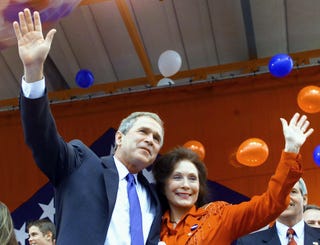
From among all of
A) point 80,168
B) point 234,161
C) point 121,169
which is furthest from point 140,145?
point 234,161

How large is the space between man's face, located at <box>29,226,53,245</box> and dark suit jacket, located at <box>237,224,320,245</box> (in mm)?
1471

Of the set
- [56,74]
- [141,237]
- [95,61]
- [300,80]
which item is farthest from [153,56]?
[141,237]

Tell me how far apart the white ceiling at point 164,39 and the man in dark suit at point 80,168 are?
3.42m

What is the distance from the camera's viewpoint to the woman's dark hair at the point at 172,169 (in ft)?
7.68

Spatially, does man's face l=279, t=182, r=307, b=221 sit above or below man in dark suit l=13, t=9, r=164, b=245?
above

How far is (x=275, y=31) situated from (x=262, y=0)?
18.5 inches

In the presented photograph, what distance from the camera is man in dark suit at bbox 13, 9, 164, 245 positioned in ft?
6.06

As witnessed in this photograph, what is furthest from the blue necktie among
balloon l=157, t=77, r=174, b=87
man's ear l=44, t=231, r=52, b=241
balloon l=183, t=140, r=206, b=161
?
balloon l=157, t=77, r=174, b=87

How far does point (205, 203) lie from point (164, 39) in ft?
12.7

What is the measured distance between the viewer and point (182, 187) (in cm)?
228

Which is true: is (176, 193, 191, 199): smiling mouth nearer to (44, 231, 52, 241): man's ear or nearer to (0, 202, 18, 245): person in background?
(0, 202, 18, 245): person in background

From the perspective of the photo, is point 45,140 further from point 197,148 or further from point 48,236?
point 197,148

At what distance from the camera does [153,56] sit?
6.32 metres

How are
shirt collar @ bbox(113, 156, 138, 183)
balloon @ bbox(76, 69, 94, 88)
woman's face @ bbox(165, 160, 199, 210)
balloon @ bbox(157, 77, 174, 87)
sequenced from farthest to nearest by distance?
balloon @ bbox(157, 77, 174, 87)
balloon @ bbox(76, 69, 94, 88)
woman's face @ bbox(165, 160, 199, 210)
shirt collar @ bbox(113, 156, 138, 183)
